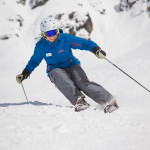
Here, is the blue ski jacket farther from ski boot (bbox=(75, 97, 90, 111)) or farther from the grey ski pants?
ski boot (bbox=(75, 97, 90, 111))

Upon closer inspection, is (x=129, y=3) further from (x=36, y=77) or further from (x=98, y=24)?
(x=36, y=77)

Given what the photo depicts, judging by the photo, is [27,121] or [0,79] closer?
[27,121]

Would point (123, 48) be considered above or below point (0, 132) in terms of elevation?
below

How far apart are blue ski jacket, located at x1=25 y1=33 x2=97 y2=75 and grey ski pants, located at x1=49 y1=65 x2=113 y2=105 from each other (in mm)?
263

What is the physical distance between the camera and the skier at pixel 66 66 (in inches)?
159

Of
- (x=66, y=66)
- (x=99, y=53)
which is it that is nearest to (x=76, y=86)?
(x=66, y=66)

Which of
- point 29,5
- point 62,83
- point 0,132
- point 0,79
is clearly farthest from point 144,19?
point 0,132

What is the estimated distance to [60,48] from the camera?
178 inches

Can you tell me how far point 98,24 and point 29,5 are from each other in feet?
42.6

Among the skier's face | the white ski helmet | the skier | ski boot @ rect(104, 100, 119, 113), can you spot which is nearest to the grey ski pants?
the skier

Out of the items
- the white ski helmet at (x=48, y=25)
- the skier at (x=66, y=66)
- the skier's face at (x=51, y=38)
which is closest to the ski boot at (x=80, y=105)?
the skier at (x=66, y=66)

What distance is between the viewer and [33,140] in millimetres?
2254

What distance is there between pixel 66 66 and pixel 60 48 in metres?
0.50

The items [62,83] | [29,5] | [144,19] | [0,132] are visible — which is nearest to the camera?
[0,132]
